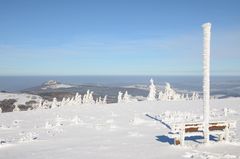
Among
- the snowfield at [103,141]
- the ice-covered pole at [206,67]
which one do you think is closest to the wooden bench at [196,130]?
the ice-covered pole at [206,67]

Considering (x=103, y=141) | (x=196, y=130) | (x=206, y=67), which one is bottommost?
(x=103, y=141)

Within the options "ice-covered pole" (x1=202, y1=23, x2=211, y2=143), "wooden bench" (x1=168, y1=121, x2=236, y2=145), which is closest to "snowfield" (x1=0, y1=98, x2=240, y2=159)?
"wooden bench" (x1=168, y1=121, x2=236, y2=145)

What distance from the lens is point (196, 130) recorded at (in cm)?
1656

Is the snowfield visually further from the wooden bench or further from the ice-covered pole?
the ice-covered pole

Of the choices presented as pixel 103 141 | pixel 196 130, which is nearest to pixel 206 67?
pixel 196 130

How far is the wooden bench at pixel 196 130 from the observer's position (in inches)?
632

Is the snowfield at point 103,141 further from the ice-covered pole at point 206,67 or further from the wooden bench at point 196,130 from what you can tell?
the ice-covered pole at point 206,67

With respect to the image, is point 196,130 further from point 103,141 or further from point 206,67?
point 103,141

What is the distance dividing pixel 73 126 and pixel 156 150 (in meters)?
10.6

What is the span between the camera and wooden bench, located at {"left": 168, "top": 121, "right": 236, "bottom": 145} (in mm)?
16047

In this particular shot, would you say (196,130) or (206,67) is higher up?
(206,67)

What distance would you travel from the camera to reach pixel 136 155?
577 inches

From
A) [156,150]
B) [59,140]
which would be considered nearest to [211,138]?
[156,150]

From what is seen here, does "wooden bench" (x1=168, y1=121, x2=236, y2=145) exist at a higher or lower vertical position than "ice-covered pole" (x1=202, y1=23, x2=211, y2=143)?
lower
